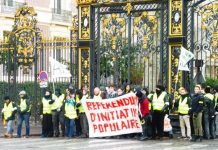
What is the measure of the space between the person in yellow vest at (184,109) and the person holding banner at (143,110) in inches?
37.8

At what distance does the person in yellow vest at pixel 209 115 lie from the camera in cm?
1986

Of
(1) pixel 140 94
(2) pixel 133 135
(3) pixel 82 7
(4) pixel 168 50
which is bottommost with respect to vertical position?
(2) pixel 133 135

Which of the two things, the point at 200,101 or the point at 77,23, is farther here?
the point at 77,23

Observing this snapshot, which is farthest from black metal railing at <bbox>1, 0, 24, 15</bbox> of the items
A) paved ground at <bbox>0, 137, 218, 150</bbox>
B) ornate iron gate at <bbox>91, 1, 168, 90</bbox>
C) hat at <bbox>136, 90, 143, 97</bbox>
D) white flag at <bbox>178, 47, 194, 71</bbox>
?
hat at <bbox>136, 90, 143, 97</bbox>

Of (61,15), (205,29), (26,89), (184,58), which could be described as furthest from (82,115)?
(61,15)

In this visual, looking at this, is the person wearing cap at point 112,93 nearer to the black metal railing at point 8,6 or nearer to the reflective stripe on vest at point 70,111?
the reflective stripe on vest at point 70,111

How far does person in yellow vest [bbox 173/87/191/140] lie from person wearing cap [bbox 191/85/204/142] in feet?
0.79

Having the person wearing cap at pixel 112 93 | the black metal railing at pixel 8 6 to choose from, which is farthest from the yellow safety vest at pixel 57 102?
the black metal railing at pixel 8 6

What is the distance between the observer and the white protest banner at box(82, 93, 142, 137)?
67.2 ft

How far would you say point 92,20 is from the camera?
24047 mm

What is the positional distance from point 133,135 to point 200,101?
2769mm

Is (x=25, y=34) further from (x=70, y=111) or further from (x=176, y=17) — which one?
(x=176, y=17)

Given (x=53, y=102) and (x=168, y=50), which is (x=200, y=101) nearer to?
(x=168, y=50)

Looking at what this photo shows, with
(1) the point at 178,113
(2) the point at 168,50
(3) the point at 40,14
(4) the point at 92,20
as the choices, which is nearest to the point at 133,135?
(1) the point at 178,113
